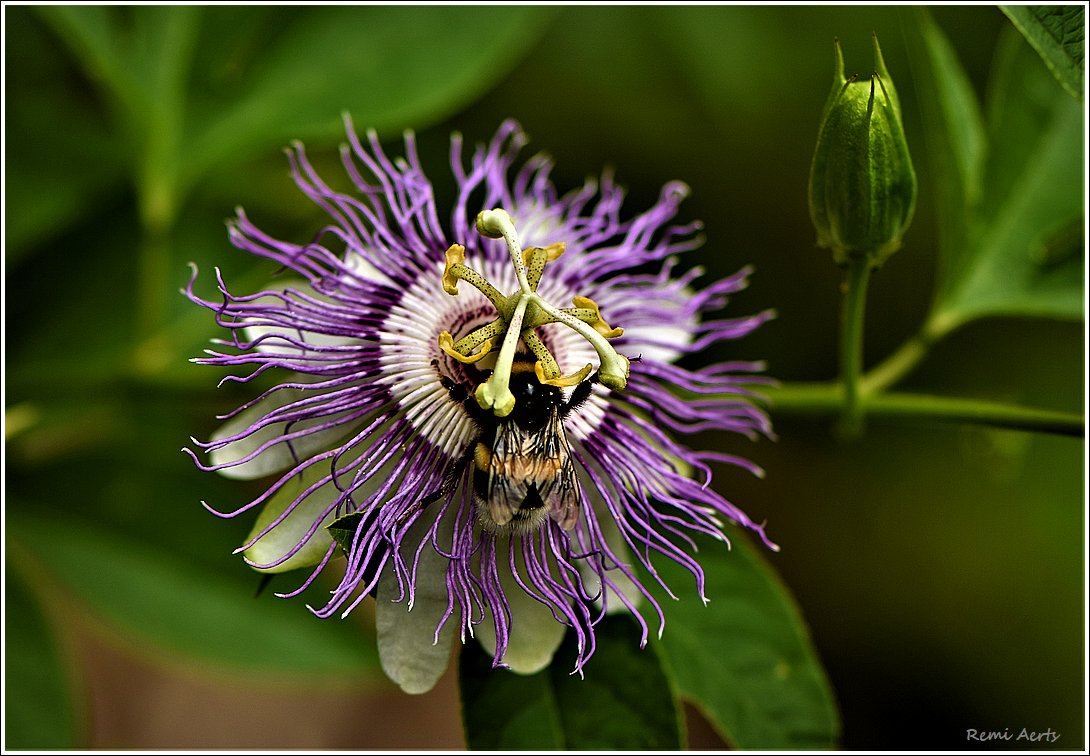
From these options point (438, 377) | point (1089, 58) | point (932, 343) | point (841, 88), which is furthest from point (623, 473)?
point (1089, 58)

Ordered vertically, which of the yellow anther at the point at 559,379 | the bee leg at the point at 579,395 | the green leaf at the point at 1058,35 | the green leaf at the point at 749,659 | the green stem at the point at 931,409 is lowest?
the green leaf at the point at 749,659

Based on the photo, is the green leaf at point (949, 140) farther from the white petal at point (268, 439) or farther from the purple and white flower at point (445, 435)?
the white petal at point (268, 439)

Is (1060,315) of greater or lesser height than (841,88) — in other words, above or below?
below

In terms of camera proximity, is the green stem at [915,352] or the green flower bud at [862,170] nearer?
the green flower bud at [862,170]

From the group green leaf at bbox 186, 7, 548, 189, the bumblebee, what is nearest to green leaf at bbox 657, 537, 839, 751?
the bumblebee

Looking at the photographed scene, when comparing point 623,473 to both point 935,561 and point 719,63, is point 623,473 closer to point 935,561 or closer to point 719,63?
point 719,63

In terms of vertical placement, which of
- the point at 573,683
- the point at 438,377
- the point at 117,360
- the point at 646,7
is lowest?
the point at 573,683

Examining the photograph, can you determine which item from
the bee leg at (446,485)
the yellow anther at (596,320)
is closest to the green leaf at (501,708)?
the bee leg at (446,485)
